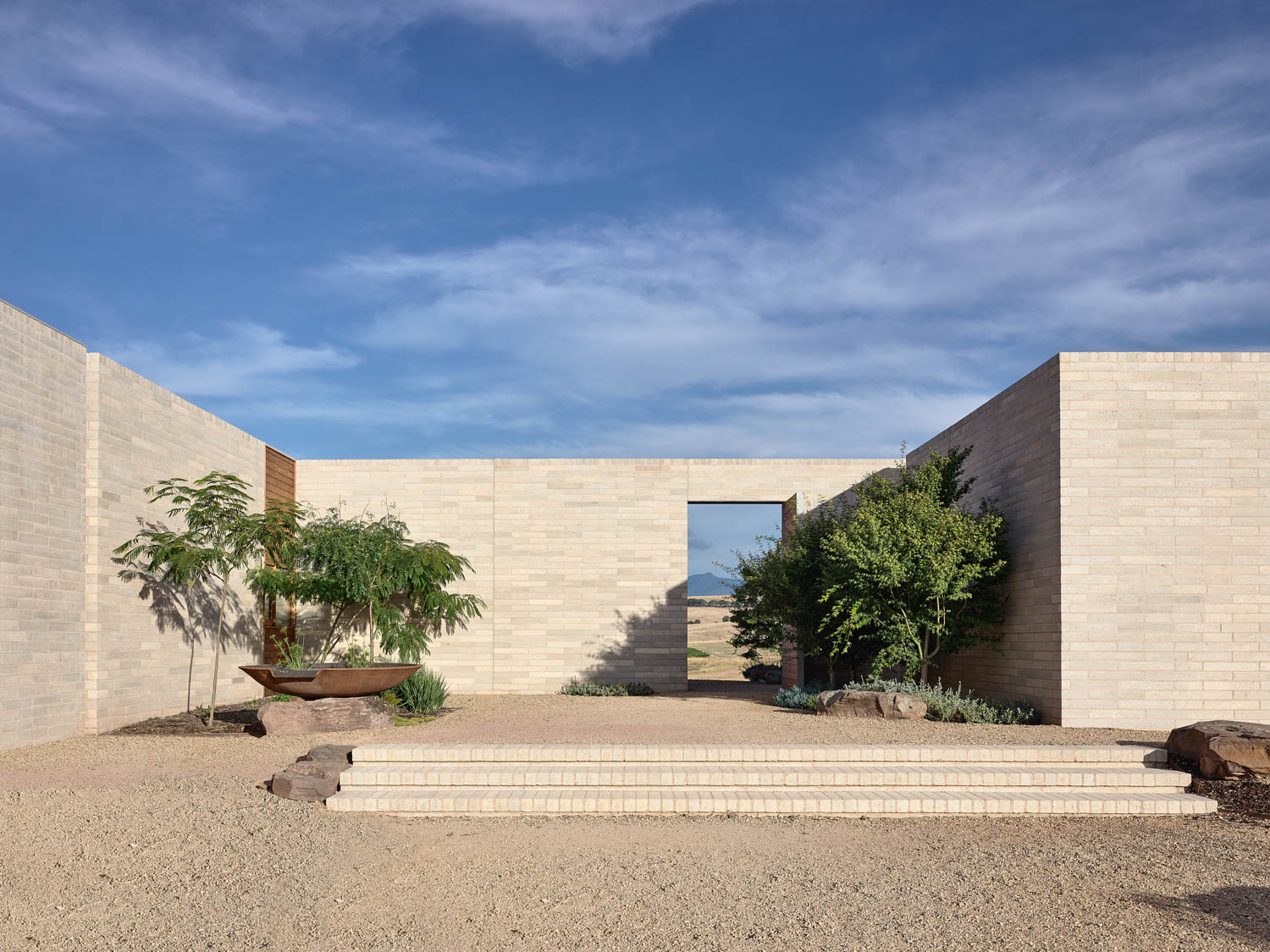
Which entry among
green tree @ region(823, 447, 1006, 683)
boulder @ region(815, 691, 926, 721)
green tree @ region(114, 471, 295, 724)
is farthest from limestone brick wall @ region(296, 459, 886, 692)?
boulder @ region(815, 691, 926, 721)

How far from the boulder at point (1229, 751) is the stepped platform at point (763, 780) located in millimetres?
318

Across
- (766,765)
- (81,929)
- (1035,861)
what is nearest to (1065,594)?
(766,765)

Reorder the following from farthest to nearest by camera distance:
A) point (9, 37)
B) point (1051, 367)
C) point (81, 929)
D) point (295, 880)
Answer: point (1051, 367) < point (9, 37) < point (295, 880) < point (81, 929)

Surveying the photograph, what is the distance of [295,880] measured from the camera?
191 inches

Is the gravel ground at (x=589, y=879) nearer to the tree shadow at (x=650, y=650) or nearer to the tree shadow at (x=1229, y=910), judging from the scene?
the tree shadow at (x=1229, y=910)

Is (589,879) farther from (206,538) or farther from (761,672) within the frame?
(761,672)

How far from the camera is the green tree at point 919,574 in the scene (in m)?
11.5

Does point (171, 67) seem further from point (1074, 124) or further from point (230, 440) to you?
point (1074, 124)

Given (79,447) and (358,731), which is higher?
(79,447)

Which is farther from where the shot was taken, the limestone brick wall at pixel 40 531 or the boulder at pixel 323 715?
the boulder at pixel 323 715

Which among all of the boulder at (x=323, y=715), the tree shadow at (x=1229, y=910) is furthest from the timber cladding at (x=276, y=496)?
the tree shadow at (x=1229, y=910)

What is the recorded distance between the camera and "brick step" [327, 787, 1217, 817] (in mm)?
6398

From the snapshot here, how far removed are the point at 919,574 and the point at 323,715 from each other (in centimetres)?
755

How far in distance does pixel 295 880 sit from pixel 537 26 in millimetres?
9189
